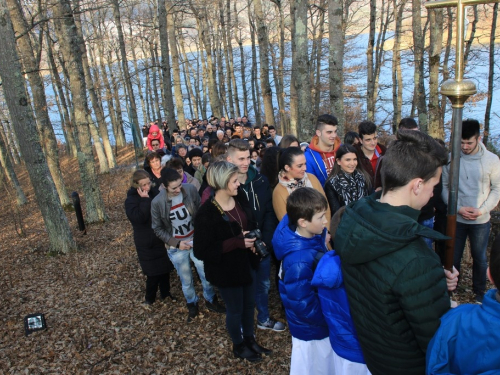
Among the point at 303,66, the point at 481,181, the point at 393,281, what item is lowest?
the point at 481,181

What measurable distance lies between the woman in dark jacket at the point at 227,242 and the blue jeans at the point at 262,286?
1.62 ft

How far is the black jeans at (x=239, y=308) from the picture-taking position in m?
3.35

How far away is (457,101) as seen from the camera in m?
2.03

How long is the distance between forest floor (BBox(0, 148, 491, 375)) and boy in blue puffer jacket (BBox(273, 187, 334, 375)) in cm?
103

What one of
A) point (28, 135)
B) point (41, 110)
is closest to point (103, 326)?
point (28, 135)

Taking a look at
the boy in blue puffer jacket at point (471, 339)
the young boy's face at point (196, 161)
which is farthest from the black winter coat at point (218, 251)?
the young boy's face at point (196, 161)

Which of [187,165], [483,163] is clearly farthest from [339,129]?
[483,163]

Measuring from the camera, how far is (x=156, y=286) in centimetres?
483

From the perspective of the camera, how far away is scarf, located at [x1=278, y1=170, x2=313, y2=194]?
384 cm

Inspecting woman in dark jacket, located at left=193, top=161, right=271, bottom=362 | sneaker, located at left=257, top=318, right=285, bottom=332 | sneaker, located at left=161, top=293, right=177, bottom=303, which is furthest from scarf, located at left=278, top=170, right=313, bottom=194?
sneaker, located at left=161, top=293, right=177, bottom=303

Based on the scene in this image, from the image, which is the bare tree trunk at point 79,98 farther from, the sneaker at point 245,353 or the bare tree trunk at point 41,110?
the sneaker at point 245,353

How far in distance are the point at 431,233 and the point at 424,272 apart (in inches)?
7.3

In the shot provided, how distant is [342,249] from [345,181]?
2387 millimetres

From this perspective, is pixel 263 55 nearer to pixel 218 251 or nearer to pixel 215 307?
pixel 215 307
